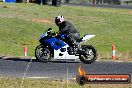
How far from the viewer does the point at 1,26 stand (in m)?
38.7

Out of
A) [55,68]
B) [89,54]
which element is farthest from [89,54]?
[55,68]

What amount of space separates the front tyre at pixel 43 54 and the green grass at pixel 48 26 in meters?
6.61

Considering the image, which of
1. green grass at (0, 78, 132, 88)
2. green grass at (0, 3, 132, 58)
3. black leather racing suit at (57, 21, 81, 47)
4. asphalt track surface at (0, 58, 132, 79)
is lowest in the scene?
green grass at (0, 3, 132, 58)

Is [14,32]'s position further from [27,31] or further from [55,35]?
[55,35]

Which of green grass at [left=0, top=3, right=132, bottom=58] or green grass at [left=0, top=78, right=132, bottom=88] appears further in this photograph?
green grass at [left=0, top=3, right=132, bottom=58]

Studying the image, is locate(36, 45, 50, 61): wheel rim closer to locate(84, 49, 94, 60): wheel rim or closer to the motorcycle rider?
the motorcycle rider


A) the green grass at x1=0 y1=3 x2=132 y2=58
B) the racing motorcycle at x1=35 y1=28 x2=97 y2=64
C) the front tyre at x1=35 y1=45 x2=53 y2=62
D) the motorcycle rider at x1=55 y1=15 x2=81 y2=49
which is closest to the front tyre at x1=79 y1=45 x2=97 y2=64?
the racing motorcycle at x1=35 y1=28 x2=97 y2=64

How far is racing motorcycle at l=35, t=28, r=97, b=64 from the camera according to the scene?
20469 mm

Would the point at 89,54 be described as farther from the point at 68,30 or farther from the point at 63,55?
the point at 68,30

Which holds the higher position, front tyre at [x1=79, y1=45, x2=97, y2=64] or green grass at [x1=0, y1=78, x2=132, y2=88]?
green grass at [x1=0, y1=78, x2=132, y2=88]

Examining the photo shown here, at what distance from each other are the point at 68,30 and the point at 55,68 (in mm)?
2206

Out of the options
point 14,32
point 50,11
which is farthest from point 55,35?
point 50,11

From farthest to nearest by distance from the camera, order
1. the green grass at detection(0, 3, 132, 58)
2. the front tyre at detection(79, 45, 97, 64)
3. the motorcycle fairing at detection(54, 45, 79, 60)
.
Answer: the green grass at detection(0, 3, 132, 58), the motorcycle fairing at detection(54, 45, 79, 60), the front tyre at detection(79, 45, 97, 64)

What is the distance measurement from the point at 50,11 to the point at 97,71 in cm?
3341
